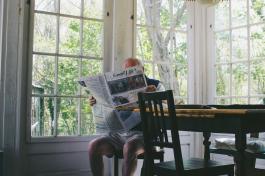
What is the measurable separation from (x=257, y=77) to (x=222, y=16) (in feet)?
2.83

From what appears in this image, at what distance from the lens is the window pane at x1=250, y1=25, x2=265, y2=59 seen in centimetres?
380

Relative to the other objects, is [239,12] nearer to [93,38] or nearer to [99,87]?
[93,38]

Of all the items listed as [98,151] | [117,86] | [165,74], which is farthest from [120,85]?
[165,74]

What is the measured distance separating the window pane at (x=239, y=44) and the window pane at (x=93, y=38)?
144 centimetres

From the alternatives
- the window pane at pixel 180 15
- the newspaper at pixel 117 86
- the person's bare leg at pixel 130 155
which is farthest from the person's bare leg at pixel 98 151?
the window pane at pixel 180 15

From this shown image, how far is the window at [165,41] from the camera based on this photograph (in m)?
3.98

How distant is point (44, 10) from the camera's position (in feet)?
11.1

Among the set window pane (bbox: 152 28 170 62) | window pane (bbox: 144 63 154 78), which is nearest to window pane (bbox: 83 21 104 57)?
window pane (bbox: 144 63 154 78)

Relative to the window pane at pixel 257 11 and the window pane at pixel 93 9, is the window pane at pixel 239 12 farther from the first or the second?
the window pane at pixel 93 9

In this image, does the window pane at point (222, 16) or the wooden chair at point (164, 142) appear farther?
the window pane at point (222, 16)

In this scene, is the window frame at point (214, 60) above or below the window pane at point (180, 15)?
below

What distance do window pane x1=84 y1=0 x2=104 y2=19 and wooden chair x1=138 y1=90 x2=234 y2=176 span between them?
5.24 ft

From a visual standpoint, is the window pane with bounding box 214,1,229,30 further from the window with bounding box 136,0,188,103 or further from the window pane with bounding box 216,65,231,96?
the window pane with bounding box 216,65,231,96

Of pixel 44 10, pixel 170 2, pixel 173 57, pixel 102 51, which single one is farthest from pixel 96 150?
pixel 170 2
